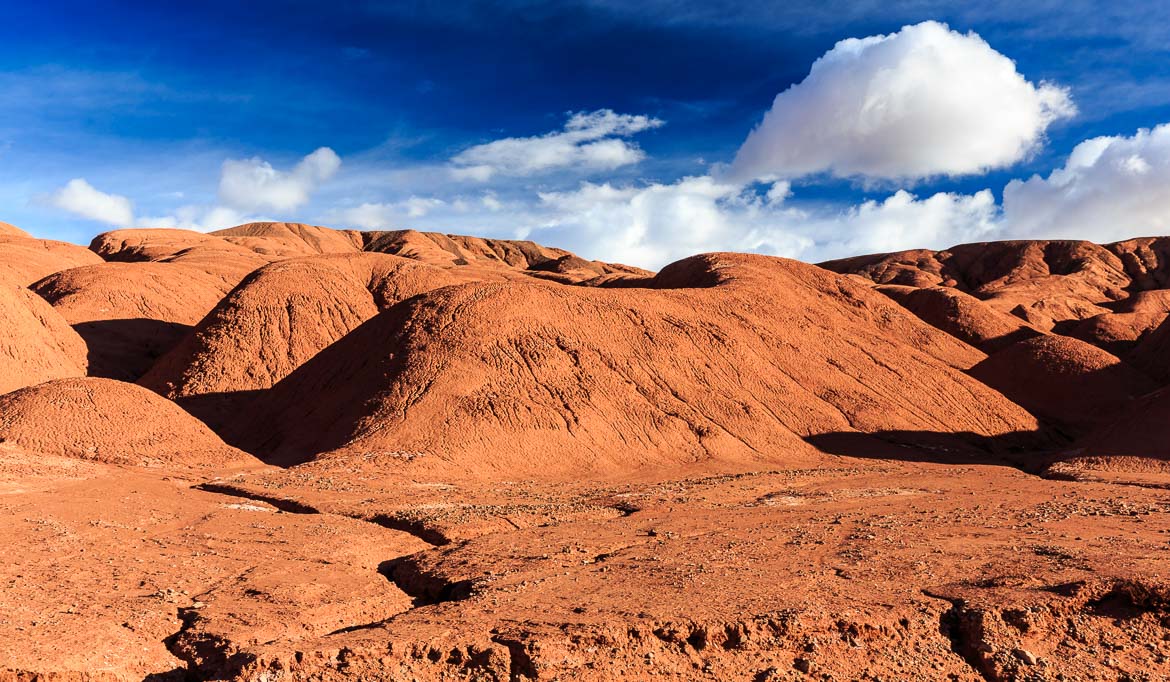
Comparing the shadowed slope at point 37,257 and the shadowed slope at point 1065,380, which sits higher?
the shadowed slope at point 37,257

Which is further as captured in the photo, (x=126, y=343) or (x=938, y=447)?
(x=126, y=343)

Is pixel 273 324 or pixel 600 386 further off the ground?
pixel 273 324

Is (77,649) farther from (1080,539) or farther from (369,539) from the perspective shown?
(1080,539)

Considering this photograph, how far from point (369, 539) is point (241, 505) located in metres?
4.17

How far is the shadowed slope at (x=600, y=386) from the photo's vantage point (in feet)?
77.7

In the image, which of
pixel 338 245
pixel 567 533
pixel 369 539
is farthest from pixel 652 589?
pixel 338 245

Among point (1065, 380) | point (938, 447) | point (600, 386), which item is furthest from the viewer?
point (1065, 380)

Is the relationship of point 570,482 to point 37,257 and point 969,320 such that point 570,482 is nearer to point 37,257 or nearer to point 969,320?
point 969,320

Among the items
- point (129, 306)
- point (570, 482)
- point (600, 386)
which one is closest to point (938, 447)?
point (600, 386)

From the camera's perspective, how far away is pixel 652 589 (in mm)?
9383

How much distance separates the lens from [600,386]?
26.6m

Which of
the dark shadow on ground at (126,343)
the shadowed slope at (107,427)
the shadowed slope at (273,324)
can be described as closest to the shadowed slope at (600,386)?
the shadowed slope at (107,427)

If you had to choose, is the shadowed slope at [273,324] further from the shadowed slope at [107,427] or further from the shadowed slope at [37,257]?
the shadowed slope at [37,257]

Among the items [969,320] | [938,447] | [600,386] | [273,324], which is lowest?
[938,447]
